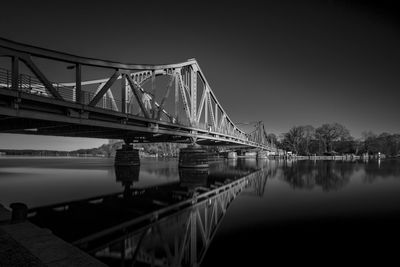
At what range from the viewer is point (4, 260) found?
4.64 metres

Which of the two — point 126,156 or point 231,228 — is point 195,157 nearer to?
point 126,156

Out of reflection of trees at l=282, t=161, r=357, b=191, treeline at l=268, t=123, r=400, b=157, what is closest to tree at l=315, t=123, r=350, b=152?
treeline at l=268, t=123, r=400, b=157

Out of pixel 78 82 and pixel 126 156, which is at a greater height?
pixel 78 82

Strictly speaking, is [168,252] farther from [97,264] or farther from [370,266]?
[370,266]

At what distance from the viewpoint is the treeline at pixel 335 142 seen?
12344 cm

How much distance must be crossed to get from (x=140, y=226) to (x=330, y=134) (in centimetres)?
13468

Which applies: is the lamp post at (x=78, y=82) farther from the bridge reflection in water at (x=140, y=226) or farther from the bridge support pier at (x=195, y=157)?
the bridge support pier at (x=195, y=157)

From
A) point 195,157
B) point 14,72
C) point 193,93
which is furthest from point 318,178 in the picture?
point 14,72

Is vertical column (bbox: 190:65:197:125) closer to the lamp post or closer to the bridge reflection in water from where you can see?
the lamp post

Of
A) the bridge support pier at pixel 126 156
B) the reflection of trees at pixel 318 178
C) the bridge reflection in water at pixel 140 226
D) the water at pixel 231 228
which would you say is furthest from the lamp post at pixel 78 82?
the bridge support pier at pixel 126 156

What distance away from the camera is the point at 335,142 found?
134 m

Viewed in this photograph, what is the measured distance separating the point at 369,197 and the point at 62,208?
69.5 ft

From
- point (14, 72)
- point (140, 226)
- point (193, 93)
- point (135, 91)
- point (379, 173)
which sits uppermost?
point (193, 93)

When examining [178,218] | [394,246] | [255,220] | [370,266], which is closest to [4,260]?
[178,218]
